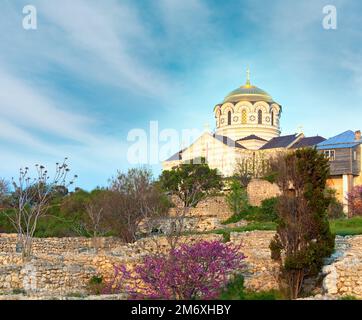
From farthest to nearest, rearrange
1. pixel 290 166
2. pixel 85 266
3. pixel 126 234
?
pixel 126 234, pixel 85 266, pixel 290 166

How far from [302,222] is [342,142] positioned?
25822 millimetres

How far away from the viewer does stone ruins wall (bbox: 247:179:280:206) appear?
32844mm

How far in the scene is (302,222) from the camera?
13.1m

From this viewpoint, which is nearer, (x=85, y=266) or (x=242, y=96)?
(x=85, y=266)

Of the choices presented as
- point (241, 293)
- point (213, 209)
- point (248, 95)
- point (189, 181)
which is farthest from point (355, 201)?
point (248, 95)

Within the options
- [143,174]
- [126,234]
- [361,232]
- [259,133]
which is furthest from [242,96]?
[361,232]

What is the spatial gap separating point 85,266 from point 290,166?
6185 mm

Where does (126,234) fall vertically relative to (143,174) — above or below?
below

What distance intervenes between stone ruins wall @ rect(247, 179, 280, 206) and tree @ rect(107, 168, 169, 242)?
5.07m

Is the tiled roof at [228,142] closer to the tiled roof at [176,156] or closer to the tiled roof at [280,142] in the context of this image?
the tiled roof at [280,142]
